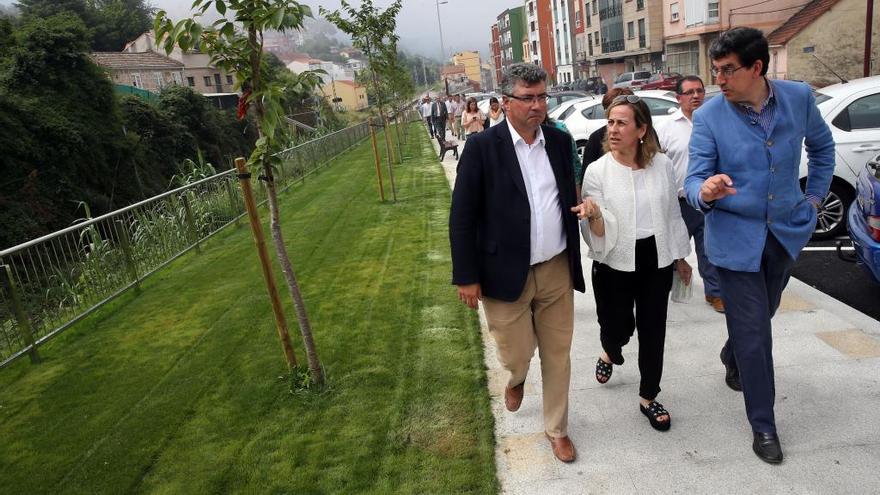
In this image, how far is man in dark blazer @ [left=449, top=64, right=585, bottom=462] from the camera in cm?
284

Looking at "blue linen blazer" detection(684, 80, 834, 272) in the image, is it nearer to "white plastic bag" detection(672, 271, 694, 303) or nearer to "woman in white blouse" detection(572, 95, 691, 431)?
"woman in white blouse" detection(572, 95, 691, 431)

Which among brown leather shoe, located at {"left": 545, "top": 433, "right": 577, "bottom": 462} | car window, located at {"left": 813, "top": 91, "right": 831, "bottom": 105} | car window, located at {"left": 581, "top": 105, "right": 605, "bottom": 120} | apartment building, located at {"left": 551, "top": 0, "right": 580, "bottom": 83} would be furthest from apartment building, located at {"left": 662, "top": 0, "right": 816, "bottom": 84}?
brown leather shoe, located at {"left": 545, "top": 433, "right": 577, "bottom": 462}

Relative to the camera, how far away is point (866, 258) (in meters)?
4.40

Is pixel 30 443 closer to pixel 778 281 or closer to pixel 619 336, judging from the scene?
pixel 619 336

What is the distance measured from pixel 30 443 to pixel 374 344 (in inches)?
90.9

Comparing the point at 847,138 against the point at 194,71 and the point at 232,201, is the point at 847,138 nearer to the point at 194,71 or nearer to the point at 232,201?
the point at 232,201

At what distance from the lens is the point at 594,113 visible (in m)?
12.5

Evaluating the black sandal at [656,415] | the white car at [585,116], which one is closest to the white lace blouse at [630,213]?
the black sandal at [656,415]

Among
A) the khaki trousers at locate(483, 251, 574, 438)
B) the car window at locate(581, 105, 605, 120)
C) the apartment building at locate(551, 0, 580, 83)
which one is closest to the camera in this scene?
the khaki trousers at locate(483, 251, 574, 438)

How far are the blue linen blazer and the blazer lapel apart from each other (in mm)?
843

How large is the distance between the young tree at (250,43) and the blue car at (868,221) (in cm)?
407

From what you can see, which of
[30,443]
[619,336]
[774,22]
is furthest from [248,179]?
[774,22]

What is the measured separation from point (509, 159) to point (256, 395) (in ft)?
8.01

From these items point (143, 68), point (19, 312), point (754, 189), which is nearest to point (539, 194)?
point (754, 189)
